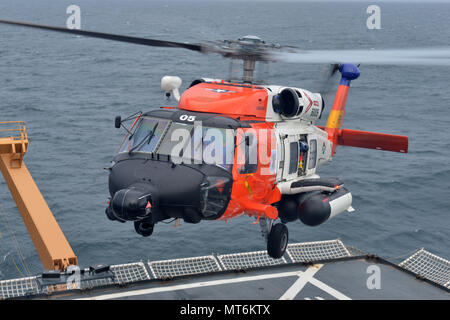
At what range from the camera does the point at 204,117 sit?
16.1m

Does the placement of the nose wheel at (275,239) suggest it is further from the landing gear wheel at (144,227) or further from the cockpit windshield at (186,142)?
the landing gear wheel at (144,227)

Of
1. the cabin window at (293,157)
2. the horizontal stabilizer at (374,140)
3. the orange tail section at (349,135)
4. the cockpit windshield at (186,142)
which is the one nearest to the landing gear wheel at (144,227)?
the cockpit windshield at (186,142)

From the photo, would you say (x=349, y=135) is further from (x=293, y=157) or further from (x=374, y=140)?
(x=293, y=157)

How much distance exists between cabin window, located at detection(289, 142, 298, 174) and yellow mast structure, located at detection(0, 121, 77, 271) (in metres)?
11.5

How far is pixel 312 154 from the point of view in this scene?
19.1 meters

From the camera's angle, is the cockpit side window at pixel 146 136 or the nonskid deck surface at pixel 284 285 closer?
the cockpit side window at pixel 146 136

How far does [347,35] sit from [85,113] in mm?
87744

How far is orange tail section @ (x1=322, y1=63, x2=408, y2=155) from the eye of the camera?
20.2m

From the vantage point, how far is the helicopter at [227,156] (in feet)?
48.3

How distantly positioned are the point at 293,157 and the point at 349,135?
13.7 feet

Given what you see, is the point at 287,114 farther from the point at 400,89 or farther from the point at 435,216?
the point at 400,89

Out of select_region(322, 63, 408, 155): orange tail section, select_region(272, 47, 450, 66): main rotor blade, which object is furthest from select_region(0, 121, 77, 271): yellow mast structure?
select_region(272, 47, 450, 66): main rotor blade

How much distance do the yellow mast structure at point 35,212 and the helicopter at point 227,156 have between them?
32.0 ft

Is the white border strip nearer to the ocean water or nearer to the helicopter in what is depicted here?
the helicopter
